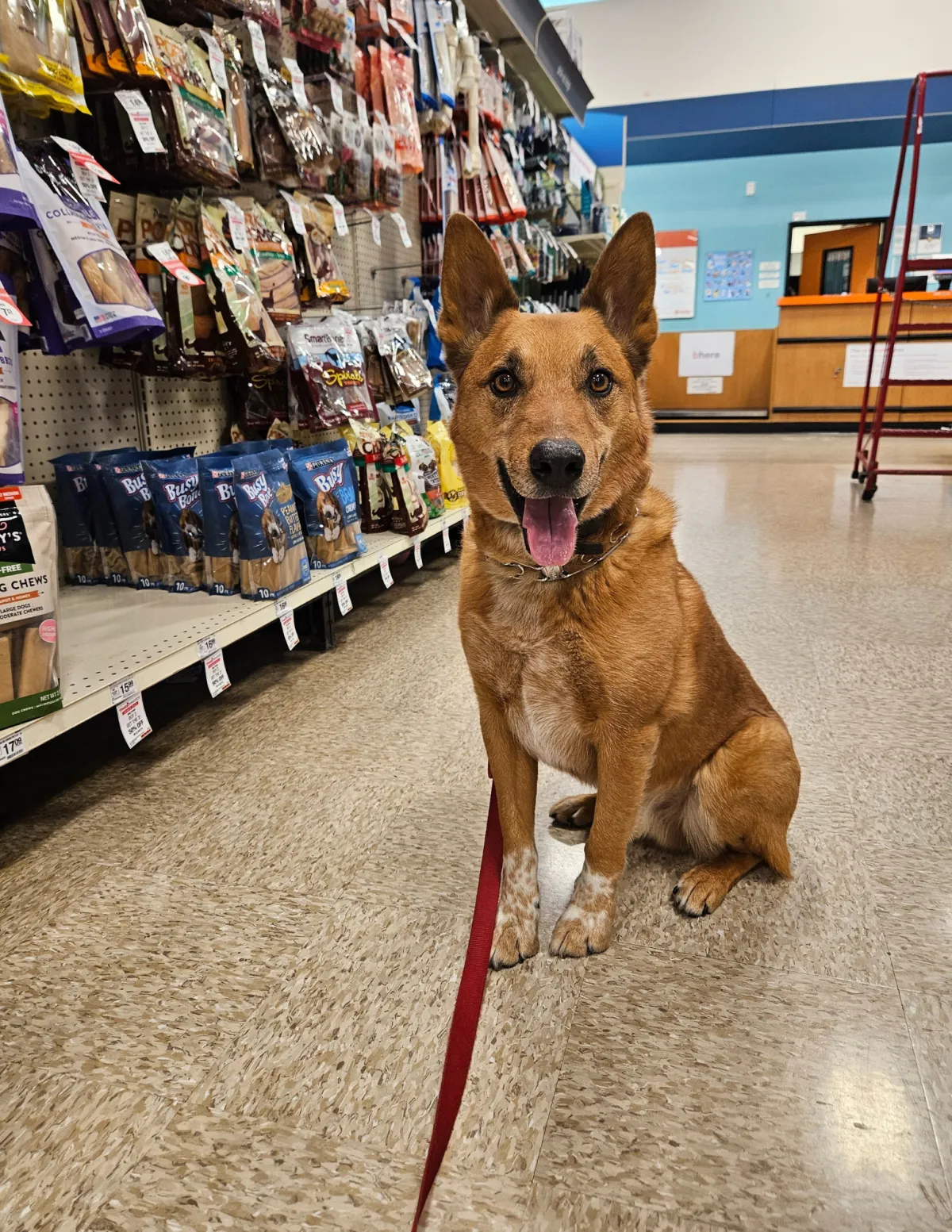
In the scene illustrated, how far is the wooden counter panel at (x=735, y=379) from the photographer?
12062 millimetres

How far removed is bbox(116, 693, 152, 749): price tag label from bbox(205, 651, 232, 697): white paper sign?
0.90ft

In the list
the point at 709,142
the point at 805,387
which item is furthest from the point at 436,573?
the point at 709,142

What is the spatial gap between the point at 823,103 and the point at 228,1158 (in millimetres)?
14039

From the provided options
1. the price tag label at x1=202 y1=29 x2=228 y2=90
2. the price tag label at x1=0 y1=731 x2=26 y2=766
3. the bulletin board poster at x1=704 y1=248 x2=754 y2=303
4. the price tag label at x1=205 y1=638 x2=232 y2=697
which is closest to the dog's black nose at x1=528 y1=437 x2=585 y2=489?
the price tag label at x1=0 y1=731 x2=26 y2=766

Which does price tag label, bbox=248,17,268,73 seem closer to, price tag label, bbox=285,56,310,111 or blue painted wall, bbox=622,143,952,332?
price tag label, bbox=285,56,310,111

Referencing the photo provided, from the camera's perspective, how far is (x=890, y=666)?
2.59 metres

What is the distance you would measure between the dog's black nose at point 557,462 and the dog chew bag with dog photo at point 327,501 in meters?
Answer: 1.62

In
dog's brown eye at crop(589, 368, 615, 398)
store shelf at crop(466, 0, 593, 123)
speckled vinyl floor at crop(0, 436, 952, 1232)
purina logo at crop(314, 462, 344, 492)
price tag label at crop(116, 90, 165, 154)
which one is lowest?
speckled vinyl floor at crop(0, 436, 952, 1232)

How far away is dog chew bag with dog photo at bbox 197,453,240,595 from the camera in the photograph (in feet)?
7.53

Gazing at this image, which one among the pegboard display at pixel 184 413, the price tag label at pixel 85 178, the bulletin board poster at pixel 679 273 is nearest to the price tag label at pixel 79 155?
the price tag label at pixel 85 178

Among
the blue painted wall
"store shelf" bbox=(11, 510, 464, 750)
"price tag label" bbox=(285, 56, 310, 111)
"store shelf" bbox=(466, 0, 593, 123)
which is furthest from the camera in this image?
the blue painted wall

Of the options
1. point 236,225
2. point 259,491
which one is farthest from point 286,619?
point 236,225

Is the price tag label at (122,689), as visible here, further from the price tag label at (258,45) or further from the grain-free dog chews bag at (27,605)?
the price tag label at (258,45)

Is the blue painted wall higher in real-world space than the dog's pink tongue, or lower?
higher
